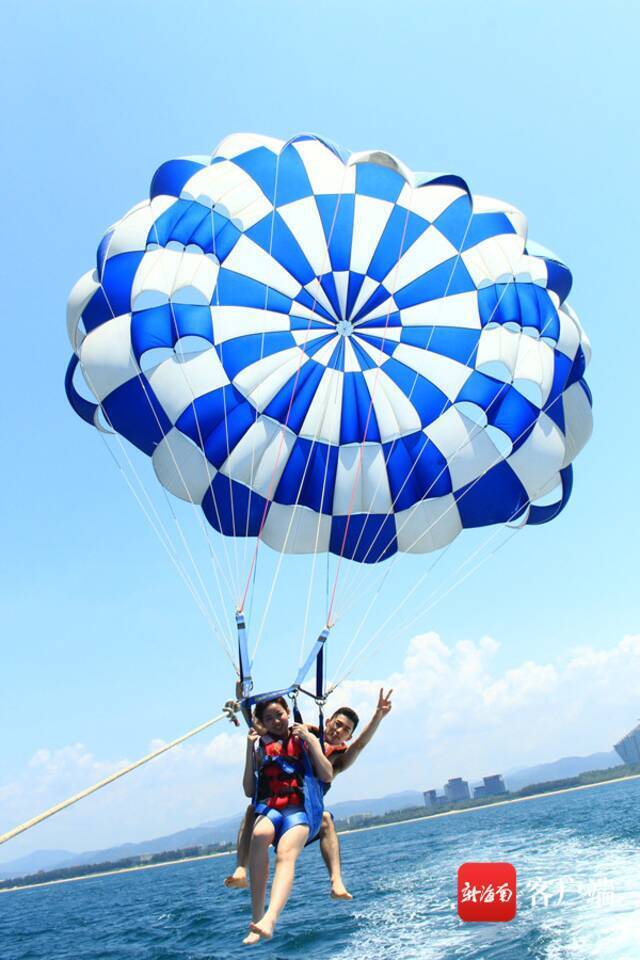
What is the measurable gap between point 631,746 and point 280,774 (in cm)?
15954

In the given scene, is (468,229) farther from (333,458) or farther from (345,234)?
(333,458)

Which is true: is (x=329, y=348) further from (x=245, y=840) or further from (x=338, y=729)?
(x=245, y=840)

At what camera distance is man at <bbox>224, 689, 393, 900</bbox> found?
5.80 meters

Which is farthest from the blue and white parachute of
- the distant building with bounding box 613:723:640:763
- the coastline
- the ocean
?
the distant building with bounding box 613:723:640:763

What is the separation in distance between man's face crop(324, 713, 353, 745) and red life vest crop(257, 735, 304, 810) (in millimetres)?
348

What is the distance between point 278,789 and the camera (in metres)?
5.73

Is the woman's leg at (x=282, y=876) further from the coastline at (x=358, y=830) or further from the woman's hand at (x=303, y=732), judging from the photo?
the coastline at (x=358, y=830)

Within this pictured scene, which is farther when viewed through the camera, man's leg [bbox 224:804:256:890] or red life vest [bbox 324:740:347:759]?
red life vest [bbox 324:740:347:759]

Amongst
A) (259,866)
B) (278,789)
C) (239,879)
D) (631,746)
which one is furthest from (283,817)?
(631,746)

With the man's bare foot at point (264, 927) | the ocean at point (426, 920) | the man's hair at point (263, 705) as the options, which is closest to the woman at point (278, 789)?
the man's hair at point (263, 705)

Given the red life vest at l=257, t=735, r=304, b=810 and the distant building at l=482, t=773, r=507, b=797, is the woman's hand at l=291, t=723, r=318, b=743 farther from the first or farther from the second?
the distant building at l=482, t=773, r=507, b=797

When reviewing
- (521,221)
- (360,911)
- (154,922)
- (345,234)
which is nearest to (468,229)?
(521,221)

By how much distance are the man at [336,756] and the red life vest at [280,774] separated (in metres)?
0.22

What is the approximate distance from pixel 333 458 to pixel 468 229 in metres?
3.26
